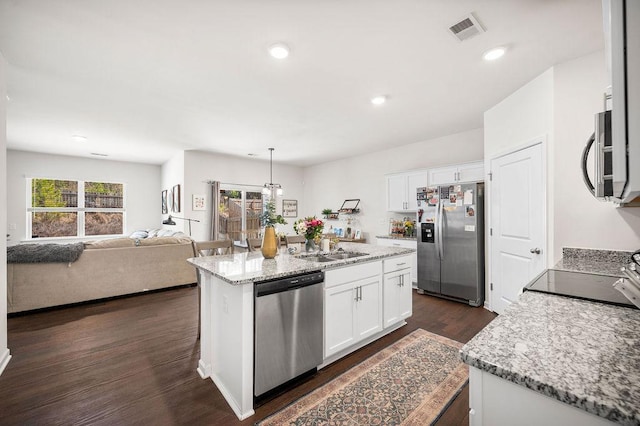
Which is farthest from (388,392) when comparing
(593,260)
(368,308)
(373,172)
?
(373,172)

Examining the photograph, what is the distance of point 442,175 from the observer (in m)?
4.50

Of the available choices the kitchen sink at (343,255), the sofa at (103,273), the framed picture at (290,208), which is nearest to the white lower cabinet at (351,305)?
the kitchen sink at (343,255)

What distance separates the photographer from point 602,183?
0.97 meters

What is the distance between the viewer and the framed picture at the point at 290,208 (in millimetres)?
7461

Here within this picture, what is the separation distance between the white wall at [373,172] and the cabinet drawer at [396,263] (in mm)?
2477

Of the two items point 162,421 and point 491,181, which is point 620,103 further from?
point 491,181

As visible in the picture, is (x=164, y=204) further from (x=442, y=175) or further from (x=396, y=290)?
(x=442, y=175)

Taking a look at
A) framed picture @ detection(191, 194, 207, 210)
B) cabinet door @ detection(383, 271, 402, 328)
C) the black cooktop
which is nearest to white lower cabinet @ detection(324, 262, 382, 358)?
cabinet door @ detection(383, 271, 402, 328)

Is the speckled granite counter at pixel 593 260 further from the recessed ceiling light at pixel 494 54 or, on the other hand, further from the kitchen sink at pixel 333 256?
the recessed ceiling light at pixel 494 54

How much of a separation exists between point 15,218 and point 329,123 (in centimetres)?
705

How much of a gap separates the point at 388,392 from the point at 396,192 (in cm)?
377

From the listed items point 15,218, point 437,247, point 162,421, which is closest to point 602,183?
point 162,421

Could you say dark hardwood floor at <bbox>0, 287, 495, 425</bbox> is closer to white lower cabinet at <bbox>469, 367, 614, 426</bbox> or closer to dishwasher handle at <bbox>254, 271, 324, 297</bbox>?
dishwasher handle at <bbox>254, 271, 324, 297</bbox>

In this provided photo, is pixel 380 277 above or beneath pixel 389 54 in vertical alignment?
beneath
